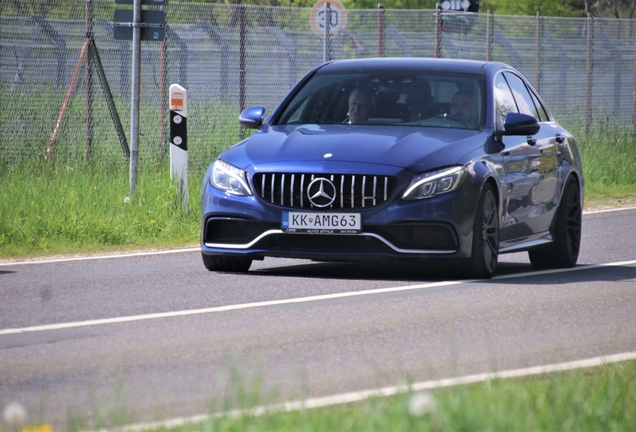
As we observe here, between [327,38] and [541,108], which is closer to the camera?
[541,108]

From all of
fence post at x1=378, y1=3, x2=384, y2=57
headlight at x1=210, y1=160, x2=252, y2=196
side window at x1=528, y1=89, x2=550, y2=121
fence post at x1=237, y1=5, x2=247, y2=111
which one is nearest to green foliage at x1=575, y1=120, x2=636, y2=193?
fence post at x1=378, y1=3, x2=384, y2=57

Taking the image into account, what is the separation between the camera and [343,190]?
9.11 m

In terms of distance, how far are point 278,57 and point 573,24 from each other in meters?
7.52

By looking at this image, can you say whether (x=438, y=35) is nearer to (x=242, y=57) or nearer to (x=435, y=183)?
(x=242, y=57)

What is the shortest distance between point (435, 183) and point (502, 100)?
1.72 meters

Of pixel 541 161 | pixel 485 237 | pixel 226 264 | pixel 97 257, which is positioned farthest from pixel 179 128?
pixel 485 237

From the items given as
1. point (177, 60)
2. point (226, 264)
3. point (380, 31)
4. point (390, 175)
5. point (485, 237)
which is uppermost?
point (380, 31)

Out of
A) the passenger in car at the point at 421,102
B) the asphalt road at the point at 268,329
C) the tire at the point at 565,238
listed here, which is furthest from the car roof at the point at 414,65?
the asphalt road at the point at 268,329

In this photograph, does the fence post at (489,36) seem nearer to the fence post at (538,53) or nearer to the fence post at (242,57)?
the fence post at (538,53)

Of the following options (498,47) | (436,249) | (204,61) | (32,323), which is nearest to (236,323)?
A: (32,323)

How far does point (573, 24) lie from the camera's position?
80.6ft

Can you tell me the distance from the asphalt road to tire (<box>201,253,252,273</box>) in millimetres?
92

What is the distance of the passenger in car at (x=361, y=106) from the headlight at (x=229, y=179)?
121 centimetres

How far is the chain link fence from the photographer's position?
16344 millimetres
